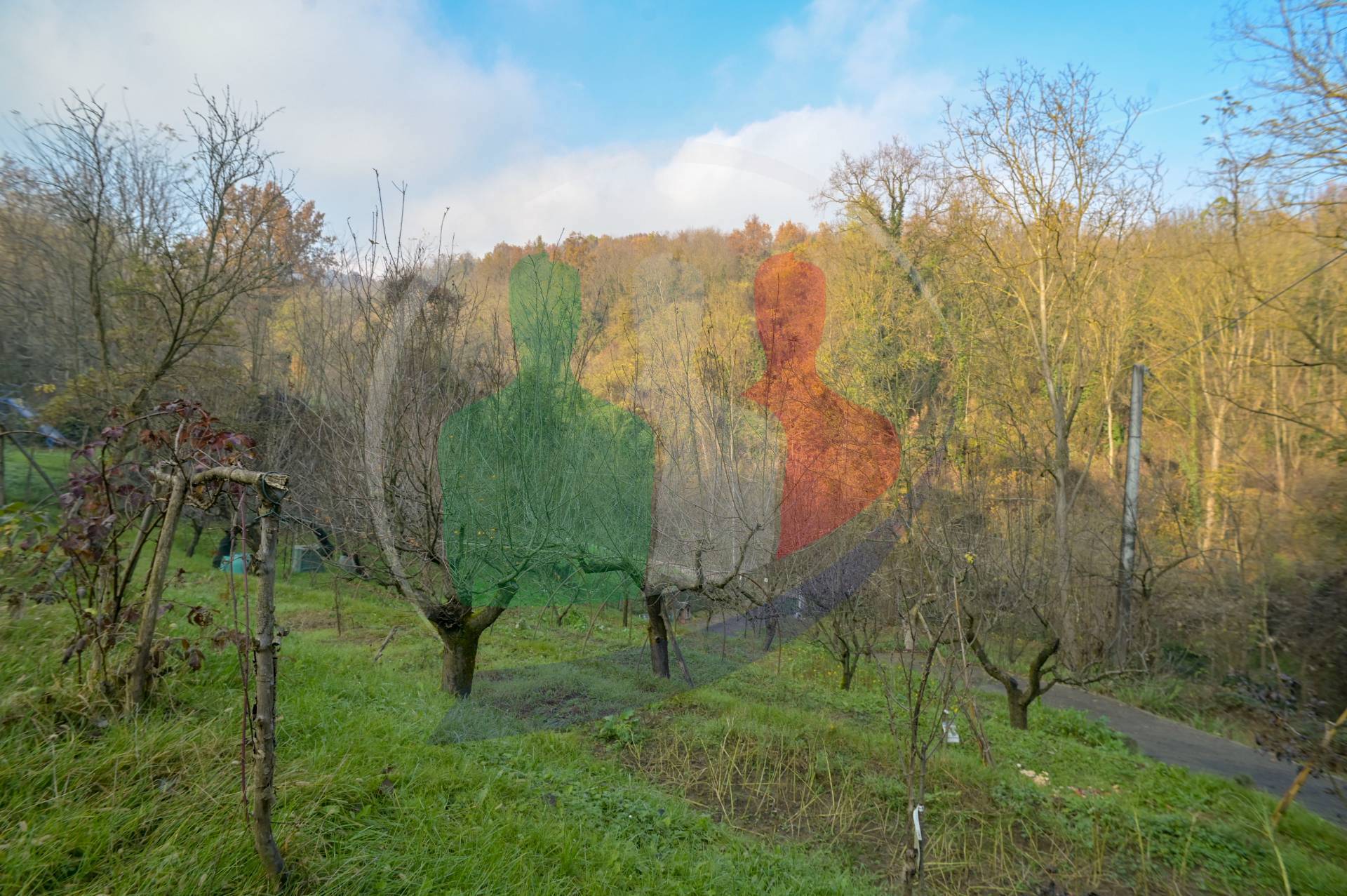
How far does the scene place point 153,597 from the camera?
2562mm

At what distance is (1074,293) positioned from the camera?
1170 cm

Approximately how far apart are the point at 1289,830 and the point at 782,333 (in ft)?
18.1

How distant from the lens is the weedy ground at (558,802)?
205 cm

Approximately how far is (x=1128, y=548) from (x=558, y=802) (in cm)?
959

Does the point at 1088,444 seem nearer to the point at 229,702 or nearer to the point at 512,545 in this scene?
the point at 512,545

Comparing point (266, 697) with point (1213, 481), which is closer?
point (266, 697)

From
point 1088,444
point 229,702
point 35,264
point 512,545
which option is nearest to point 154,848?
point 229,702

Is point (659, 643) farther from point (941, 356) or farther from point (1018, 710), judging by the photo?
point (941, 356)
